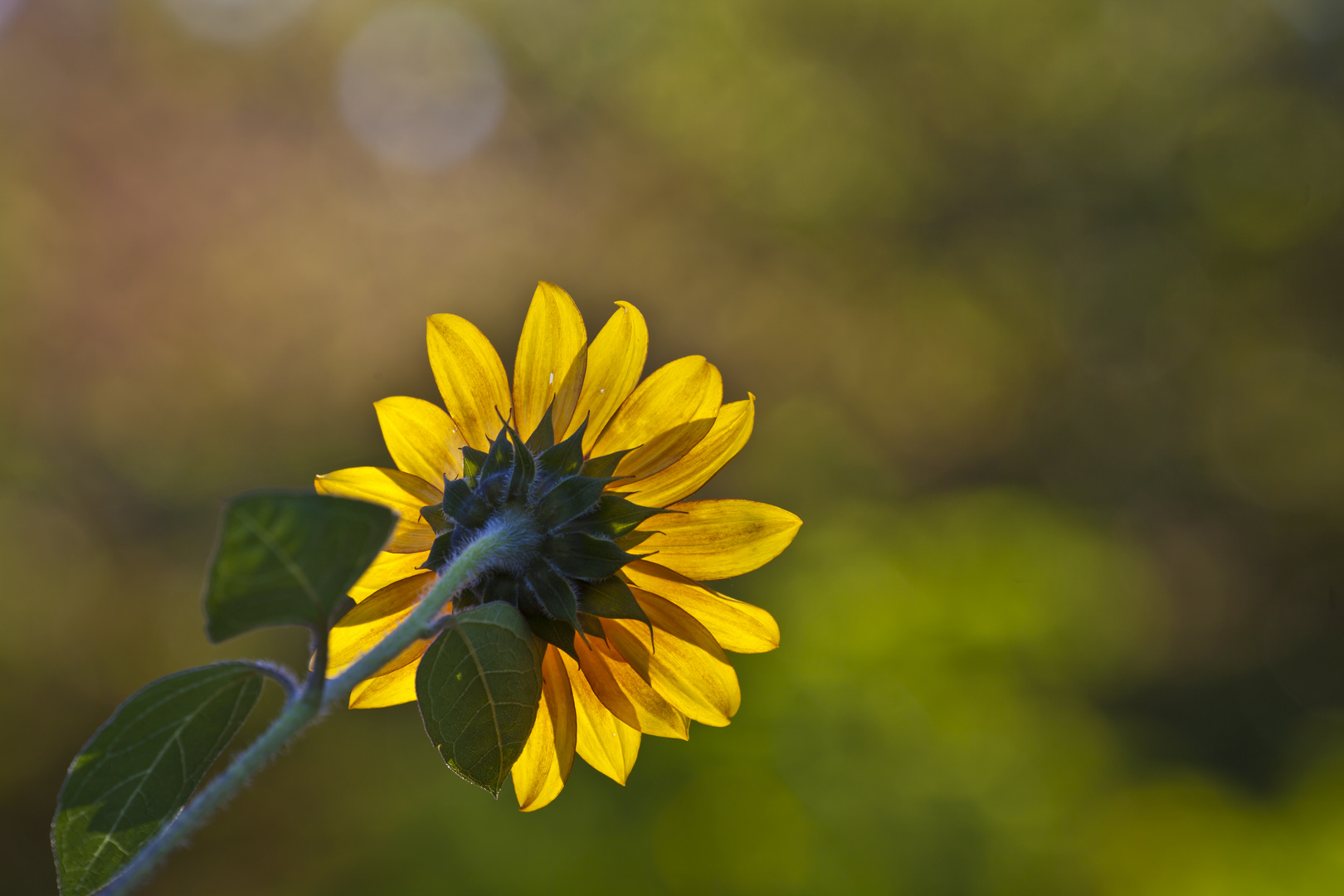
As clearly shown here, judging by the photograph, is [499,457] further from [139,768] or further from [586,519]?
[139,768]

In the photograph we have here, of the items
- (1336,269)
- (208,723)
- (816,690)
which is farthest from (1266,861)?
(1336,269)

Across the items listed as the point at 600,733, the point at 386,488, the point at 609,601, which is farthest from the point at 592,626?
the point at 386,488

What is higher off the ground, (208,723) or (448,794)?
(208,723)

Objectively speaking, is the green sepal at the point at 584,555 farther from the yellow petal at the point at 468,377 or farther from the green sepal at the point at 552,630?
the yellow petal at the point at 468,377

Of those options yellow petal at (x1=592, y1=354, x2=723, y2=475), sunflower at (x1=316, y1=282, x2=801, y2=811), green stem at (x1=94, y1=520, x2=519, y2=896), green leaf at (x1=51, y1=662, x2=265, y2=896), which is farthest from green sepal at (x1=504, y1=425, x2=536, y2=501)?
green leaf at (x1=51, y1=662, x2=265, y2=896)

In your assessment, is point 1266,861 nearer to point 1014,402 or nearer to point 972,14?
point 1014,402

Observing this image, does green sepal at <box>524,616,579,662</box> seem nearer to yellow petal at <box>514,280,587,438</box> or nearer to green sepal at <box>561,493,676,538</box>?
green sepal at <box>561,493,676,538</box>
